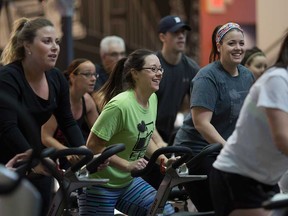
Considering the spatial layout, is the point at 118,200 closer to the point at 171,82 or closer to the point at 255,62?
the point at 171,82

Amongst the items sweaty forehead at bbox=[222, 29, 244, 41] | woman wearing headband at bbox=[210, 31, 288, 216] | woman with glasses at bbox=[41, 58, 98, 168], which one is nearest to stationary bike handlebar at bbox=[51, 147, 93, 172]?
woman wearing headband at bbox=[210, 31, 288, 216]

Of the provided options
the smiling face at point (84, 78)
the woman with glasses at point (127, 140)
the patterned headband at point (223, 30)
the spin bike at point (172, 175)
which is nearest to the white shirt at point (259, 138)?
the spin bike at point (172, 175)

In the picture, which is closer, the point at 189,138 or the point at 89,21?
the point at 189,138

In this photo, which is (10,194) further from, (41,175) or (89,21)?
(89,21)

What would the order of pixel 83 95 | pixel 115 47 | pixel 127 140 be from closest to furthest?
pixel 127 140 → pixel 83 95 → pixel 115 47

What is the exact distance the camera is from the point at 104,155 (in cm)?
523

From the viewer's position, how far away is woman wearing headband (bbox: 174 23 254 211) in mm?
6051

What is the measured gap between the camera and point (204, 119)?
6.01 metres

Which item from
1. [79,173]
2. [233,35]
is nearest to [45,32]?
[79,173]

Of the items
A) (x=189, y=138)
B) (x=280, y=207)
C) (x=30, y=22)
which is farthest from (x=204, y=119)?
(x=280, y=207)

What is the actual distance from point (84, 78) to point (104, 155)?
7.65 feet

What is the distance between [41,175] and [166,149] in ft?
2.36

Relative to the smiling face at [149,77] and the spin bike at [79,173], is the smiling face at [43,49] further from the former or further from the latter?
the spin bike at [79,173]

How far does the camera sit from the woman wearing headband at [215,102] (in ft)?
19.9
